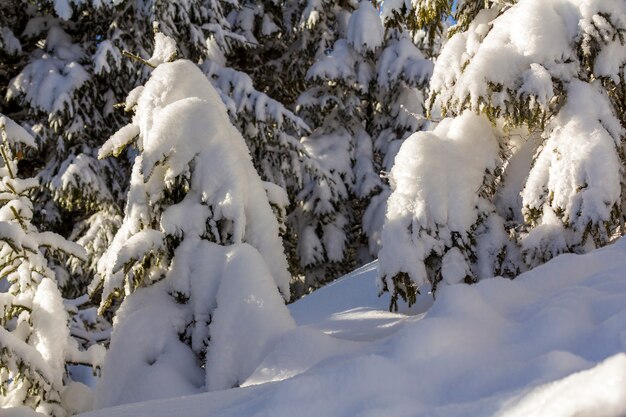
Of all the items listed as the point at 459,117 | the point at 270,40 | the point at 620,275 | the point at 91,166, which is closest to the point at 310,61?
the point at 270,40

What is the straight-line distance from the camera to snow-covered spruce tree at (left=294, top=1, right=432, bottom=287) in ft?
38.4

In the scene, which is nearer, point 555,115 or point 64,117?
point 555,115

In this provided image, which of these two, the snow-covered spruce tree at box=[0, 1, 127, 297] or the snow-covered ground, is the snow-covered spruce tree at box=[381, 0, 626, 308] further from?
the snow-covered spruce tree at box=[0, 1, 127, 297]

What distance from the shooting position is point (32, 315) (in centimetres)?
460

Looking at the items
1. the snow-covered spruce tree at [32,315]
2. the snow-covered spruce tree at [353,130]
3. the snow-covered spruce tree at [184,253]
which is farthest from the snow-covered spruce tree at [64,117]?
the snow-covered spruce tree at [184,253]

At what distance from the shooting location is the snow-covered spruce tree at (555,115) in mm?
4148

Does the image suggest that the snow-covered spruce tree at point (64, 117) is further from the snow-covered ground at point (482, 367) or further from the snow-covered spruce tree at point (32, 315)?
the snow-covered ground at point (482, 367)

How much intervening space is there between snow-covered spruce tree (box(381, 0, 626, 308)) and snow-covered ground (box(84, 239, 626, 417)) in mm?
1108

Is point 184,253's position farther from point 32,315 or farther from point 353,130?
point 353,130

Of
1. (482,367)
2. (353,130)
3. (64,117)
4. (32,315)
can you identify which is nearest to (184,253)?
(32,315)

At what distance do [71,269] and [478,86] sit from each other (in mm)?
8523

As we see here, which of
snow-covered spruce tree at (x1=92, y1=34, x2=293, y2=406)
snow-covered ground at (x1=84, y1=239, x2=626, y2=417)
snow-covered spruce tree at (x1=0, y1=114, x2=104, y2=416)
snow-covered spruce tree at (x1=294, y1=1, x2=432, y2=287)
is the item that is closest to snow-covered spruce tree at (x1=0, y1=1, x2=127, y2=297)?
snow-covered spruce tree at (x1=294, y1=1, x2=432, y2=287)

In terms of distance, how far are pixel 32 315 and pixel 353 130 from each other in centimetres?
909

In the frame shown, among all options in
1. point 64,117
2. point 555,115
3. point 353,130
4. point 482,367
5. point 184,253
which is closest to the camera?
point 482,367
